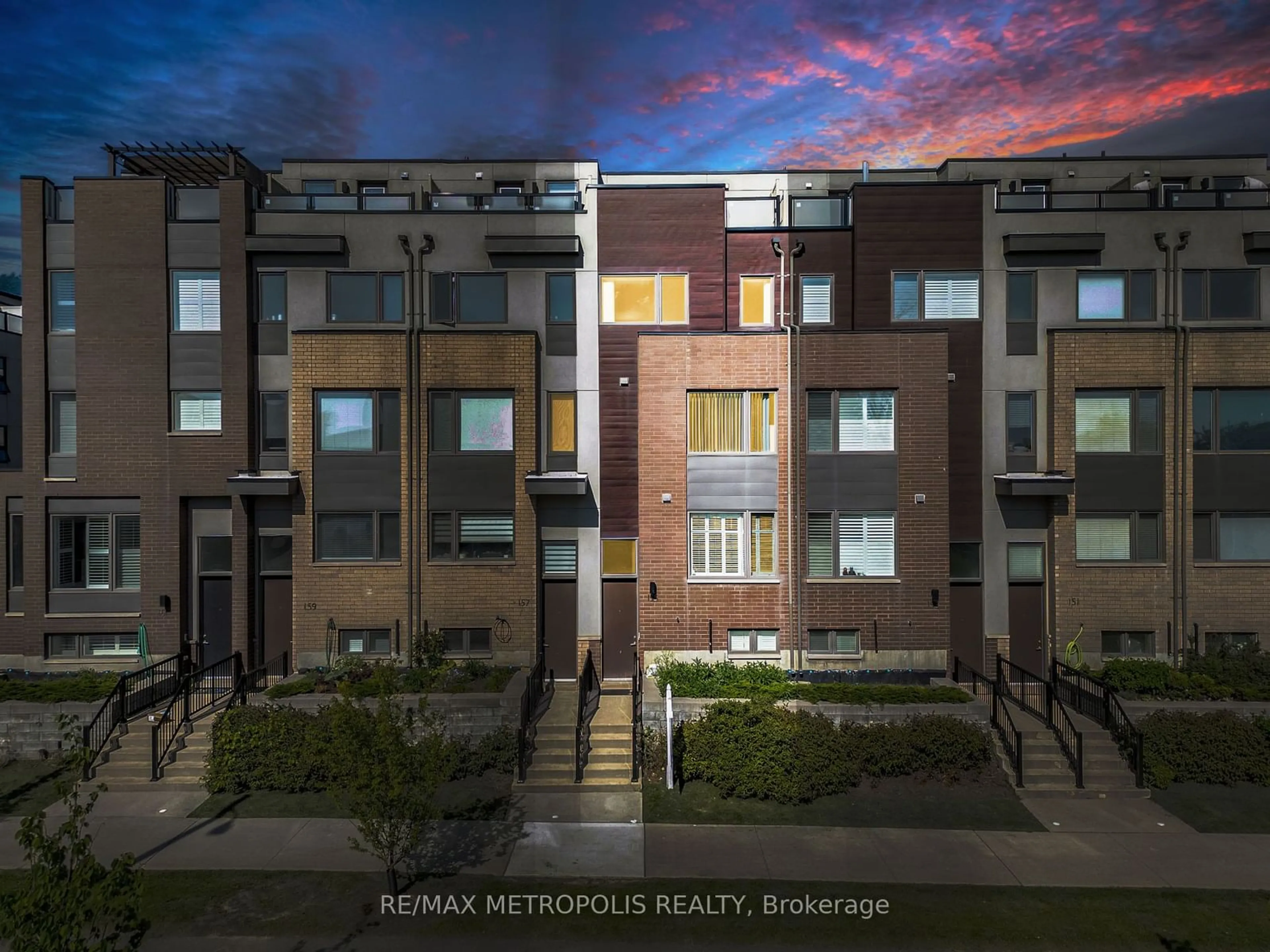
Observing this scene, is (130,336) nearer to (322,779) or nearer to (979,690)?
(322,779)

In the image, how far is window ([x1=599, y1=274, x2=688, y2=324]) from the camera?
18.8m

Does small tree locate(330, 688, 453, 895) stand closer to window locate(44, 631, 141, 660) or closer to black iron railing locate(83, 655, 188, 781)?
black iron railing locate(83, 655, 188, 781)

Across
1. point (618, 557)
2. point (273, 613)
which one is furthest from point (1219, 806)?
point (273, 613)

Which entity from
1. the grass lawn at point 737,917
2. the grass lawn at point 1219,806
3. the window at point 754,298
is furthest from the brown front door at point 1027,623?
the window at point 754,298

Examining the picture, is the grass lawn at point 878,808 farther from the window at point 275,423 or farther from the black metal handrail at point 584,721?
the window at point 275,423

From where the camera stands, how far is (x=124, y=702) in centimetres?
1515

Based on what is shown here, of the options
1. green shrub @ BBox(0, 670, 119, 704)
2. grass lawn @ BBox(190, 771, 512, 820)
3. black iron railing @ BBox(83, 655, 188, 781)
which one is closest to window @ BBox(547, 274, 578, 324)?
grass lawn @ BBox(190, 771, 512, 820)

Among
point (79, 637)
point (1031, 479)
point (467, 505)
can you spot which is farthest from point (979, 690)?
point (79, 637)

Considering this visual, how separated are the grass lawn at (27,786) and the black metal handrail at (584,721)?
28.9 feet

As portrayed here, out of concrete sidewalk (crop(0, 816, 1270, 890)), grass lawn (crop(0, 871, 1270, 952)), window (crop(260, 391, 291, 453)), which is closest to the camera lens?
grass lawn (crop(0, 871, 1270, 952))

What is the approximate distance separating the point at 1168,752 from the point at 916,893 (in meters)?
7.24

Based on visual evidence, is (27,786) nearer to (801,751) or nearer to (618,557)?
(618,557)

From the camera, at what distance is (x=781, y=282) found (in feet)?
60.8

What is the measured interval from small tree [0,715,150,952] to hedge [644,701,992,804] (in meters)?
9.37
